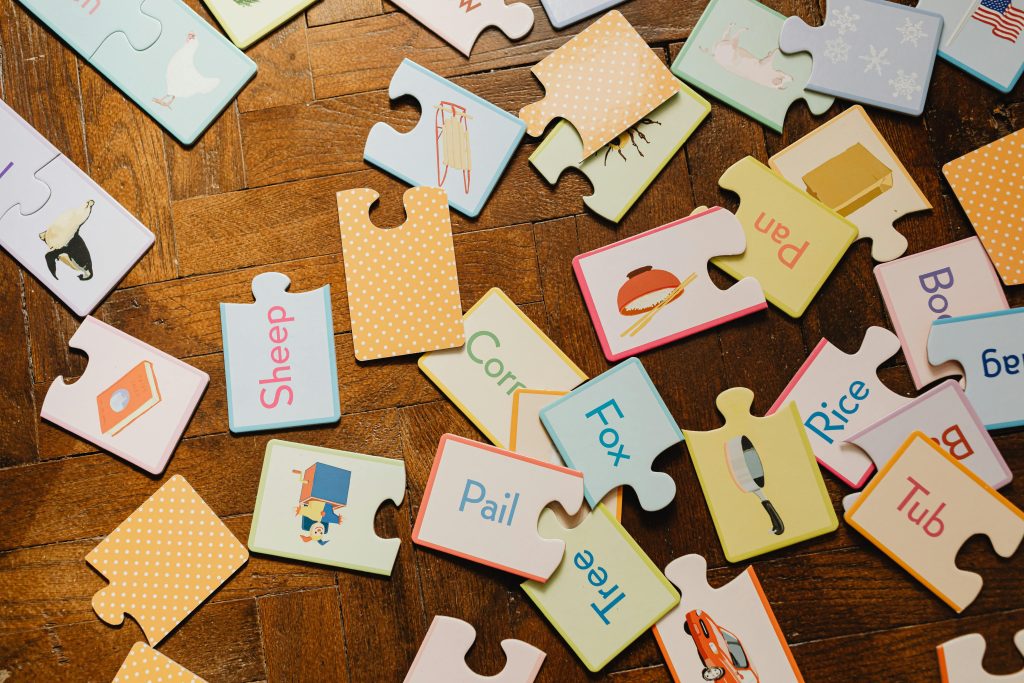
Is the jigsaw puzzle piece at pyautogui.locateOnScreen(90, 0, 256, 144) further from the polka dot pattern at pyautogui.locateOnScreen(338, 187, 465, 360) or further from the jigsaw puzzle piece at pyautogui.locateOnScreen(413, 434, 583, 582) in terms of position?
the jigsaw puzzle piece at pyautogui.locateOnScreen(413, 434, 583, 582)

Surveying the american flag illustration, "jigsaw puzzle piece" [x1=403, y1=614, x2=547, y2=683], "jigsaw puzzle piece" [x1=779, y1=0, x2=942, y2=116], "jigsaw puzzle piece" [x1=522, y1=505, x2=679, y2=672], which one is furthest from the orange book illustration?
the american flag illustration

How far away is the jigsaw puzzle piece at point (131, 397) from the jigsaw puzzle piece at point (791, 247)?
3.47ft

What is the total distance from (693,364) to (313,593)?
0.85 m

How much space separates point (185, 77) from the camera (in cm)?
153

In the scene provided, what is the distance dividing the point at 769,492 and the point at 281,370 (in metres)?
0.95

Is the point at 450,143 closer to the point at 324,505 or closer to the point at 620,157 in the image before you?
the point at 620,157

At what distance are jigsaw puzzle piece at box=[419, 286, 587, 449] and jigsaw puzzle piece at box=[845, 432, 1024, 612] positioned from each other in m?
0.61

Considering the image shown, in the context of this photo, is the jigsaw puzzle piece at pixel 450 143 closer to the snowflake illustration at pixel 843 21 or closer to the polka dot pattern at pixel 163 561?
the snowflake illustration at pixel 843 21

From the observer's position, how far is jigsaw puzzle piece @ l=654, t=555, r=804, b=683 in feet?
4.77

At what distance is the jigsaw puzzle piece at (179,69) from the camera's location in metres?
1.52

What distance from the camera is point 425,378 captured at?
1.51 m

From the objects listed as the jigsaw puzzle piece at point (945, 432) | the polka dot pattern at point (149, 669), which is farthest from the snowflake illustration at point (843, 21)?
the polka dot pattern at point (149, 669)

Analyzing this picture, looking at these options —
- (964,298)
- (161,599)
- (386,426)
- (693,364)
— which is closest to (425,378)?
(386,426)

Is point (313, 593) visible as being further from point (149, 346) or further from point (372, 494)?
point (149, 346)
